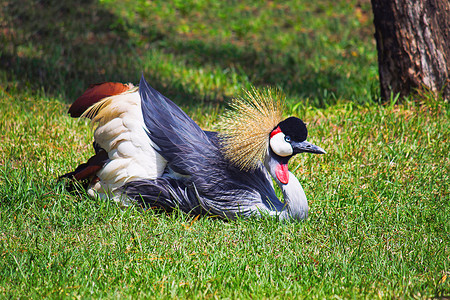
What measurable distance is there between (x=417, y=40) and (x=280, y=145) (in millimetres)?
2629

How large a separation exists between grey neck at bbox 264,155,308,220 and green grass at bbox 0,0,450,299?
88 mm

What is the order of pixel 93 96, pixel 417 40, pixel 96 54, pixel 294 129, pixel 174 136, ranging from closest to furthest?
pixel 294 129 → pixel 174 136 → pixel 93 96 → pixel 417 40 → pixel 96 54

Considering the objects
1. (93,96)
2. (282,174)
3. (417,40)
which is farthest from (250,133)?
(417,40)

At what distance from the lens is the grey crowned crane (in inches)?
127

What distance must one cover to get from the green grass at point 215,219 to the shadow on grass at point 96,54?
29 millimetres

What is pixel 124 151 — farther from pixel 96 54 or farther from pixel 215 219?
pixel 96 54

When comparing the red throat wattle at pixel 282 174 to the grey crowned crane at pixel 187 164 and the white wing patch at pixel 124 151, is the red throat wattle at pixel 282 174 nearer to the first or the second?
the grey crowned crane at pixel 187 164

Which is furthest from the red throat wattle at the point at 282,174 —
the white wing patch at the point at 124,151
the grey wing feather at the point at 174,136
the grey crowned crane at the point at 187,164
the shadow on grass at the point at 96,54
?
the shadow on grass at the point at 96,54

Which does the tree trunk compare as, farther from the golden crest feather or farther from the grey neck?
the grey neck

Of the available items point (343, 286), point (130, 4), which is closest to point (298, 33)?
point (130, 4)

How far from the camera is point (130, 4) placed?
8.84m

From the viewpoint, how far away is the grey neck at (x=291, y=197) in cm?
324

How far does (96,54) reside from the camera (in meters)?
6.76

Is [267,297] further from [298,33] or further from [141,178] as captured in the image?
[298,33]
